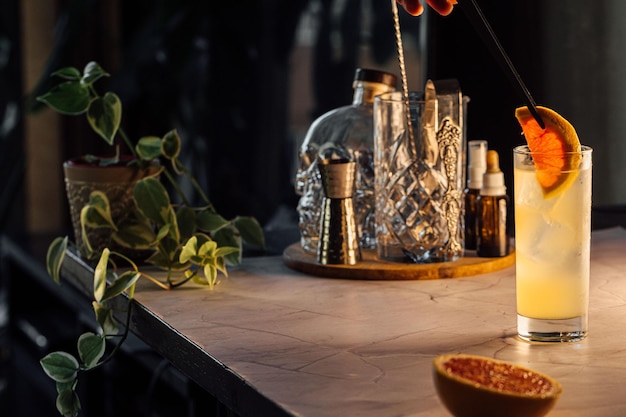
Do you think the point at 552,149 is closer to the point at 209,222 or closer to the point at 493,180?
the point at 493,180

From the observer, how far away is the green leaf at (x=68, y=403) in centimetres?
120

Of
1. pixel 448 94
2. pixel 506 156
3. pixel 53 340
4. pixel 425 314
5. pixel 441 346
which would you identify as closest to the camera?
pixel 441 346

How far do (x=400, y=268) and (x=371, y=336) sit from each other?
30cm

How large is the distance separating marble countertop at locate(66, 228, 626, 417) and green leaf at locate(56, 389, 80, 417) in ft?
0.37

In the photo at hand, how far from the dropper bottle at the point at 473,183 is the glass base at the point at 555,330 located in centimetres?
43

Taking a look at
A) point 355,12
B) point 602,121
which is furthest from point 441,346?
point 355,12

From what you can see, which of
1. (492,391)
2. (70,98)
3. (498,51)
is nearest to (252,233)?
(70,98)

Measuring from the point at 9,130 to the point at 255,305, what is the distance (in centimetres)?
256

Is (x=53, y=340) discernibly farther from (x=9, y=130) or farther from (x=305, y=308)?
(x=9, y=130)

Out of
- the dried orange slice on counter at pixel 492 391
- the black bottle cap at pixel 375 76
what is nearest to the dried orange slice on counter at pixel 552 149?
the dried orange slice on counter at pixel 492 391

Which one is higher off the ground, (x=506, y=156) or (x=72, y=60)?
(x=72, y=60)

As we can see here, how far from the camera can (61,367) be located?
122cm

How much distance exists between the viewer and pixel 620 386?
947 mm

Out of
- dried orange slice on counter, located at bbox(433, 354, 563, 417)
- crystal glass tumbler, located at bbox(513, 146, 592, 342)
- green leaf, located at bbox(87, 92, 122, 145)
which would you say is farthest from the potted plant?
dried orange slice on counter, located at bbox(433, 354, 563, 417)
